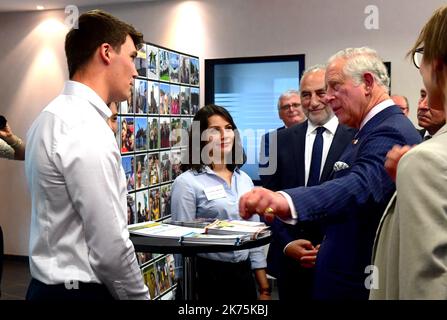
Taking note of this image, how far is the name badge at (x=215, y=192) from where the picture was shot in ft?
8.83

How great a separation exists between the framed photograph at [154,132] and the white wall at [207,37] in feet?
6.09

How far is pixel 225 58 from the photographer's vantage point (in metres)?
5.80

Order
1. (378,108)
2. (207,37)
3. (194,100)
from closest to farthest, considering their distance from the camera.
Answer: (378,108), (194,100), (207,37)

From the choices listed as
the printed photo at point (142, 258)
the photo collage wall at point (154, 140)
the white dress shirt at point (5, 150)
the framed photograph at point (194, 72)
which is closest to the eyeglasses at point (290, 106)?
the photo collage wall at point (154, 140)

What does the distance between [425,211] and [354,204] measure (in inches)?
22.0

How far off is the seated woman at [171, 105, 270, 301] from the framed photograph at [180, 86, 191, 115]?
1994 mm

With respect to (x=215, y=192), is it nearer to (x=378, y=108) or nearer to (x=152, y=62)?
(x=378, y=108)

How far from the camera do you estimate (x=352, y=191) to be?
58.6 inches

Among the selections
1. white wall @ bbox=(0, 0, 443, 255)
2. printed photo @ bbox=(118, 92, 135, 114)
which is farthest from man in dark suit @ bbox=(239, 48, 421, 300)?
white wall @ bbox=(0, 0, 443, 255)

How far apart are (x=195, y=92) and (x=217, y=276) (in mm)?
3067

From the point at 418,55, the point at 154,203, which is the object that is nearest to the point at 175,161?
the point at 154,203

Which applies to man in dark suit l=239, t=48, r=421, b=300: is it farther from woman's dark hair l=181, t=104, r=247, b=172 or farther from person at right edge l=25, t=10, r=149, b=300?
woman's dark hair l=181, t=104, r=247, b=172

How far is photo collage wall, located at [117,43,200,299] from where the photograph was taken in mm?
3953

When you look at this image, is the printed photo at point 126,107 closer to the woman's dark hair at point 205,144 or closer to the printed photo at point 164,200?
the printed photo at point 164,200
